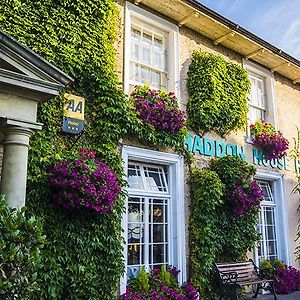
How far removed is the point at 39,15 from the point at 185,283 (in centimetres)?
551

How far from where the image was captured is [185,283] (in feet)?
23.0

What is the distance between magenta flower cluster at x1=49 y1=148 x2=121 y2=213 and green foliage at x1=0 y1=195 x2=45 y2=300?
1.39 m

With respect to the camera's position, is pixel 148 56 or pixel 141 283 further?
pixel 148 56

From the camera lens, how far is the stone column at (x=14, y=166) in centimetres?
442

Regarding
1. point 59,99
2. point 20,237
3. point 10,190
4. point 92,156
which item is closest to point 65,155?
point 92,156

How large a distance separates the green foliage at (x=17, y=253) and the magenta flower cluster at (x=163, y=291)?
2.58m

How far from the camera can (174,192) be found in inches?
295

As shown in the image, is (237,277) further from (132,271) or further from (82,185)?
(82,185)

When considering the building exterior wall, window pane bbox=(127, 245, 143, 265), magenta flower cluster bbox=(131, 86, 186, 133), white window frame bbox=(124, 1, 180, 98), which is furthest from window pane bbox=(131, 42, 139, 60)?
window pane bbox=(127, 245, 143, 265)

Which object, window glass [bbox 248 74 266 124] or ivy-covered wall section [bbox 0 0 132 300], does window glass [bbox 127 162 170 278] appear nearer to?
ivy-covered wall section [bbox 0 0 132 300]

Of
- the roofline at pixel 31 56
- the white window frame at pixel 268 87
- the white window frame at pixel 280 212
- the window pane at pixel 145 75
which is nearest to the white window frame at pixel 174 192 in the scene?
the window pane at pixel 145 75

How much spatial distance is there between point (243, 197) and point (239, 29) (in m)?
4.08

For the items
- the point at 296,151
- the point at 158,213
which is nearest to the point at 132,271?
the point at 158,213

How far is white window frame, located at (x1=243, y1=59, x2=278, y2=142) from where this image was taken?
1021 centimetres
